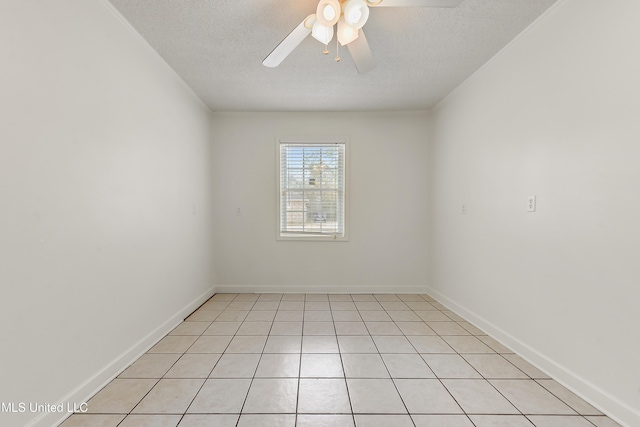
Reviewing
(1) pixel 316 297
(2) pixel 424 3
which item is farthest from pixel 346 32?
(1) pixel 316 297

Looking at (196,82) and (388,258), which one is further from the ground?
(196,82)

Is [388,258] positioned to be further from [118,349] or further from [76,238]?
[76,238]

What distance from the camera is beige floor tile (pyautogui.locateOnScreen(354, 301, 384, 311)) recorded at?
3.41 metres

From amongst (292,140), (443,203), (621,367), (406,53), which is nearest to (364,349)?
(621,367)

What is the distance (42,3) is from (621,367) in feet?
11.6

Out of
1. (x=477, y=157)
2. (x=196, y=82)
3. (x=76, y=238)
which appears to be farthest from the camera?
(x=196, y=82)

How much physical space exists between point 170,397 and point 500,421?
1901 millimetres

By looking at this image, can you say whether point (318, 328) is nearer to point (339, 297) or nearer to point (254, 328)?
point (254, 328)

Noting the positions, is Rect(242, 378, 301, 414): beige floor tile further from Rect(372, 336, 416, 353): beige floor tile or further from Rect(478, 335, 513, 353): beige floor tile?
Rect(478, 335, 513, 353): beige floor tile

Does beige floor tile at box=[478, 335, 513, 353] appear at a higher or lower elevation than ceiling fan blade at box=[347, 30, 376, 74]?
lower

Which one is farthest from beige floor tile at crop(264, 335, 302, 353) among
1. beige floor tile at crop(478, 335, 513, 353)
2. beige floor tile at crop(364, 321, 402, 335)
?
beige floor tile at crop(478, 335, 513, 353)

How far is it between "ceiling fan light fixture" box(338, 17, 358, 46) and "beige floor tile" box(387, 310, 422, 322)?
2.59 meters

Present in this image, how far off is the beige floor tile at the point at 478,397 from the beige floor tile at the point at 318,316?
136 cm

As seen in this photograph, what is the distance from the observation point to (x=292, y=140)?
13.1 ft
